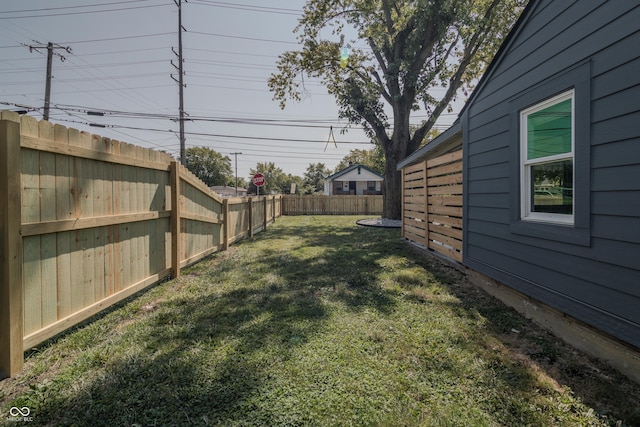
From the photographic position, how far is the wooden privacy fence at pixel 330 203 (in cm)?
1925

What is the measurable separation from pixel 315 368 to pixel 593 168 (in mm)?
2593

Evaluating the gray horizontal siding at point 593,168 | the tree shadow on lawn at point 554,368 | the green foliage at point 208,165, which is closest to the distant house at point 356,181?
the gray horizontal siding at point 593,168

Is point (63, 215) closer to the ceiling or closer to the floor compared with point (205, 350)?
closer to the ceiling

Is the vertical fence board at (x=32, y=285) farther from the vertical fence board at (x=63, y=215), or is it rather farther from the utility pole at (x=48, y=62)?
the utility pole at (x=48, y=62)

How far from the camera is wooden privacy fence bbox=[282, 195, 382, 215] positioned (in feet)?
63.2

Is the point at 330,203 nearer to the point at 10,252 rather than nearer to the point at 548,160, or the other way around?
the point at 548,160

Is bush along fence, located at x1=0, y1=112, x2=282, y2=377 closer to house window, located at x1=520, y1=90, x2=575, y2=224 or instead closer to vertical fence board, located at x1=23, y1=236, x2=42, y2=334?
vertical fence board, located at x1=23, y1=236, x2=42, y2=334

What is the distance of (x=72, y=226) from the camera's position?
260 centimetres

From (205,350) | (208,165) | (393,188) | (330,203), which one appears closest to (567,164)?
(205,350)

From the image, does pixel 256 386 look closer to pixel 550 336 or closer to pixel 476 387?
pixel 476 387

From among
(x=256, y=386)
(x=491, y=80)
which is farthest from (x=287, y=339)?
(x=491, y=80)

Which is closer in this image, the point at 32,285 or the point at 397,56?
the point at 32,285

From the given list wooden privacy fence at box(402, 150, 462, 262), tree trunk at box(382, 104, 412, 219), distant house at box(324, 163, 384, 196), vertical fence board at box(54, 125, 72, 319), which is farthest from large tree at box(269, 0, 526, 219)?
distant house at box(324, 163, 384, 196)
